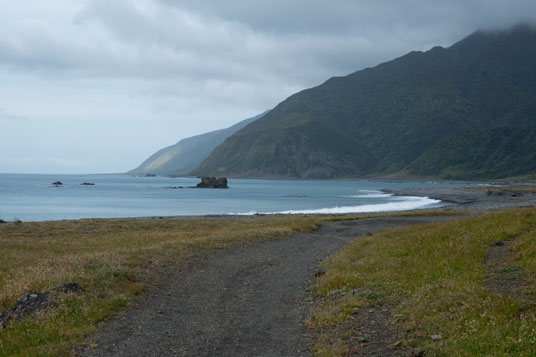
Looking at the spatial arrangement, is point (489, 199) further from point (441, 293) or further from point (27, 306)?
point (27, 306)

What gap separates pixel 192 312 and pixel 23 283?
→ 281 inches

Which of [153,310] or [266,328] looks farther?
[153,310]

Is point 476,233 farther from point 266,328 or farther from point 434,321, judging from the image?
point 266,328

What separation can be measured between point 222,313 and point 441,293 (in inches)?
261

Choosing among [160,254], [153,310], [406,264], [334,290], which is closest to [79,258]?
[160,254]

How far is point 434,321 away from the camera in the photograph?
11.3 m

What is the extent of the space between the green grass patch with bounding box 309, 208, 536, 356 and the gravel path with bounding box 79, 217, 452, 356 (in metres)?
0.94

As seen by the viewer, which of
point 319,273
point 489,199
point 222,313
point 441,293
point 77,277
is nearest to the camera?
point 441,293

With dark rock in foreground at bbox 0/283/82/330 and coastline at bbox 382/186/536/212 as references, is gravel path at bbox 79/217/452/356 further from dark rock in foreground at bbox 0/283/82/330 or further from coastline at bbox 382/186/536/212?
coastline at bbox 382/186/536/212

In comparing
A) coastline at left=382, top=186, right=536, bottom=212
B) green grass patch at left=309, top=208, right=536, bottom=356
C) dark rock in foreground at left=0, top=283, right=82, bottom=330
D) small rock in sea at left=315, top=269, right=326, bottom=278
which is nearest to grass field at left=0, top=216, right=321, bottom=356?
dark rock in foreground at left=0, top=283, right=82, bottom=330

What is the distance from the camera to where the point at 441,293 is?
43.4 feet

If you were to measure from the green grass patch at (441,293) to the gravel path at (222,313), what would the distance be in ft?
3.08

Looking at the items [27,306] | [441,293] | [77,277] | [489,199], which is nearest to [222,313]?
[27,306]

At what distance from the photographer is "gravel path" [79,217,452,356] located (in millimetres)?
11273
